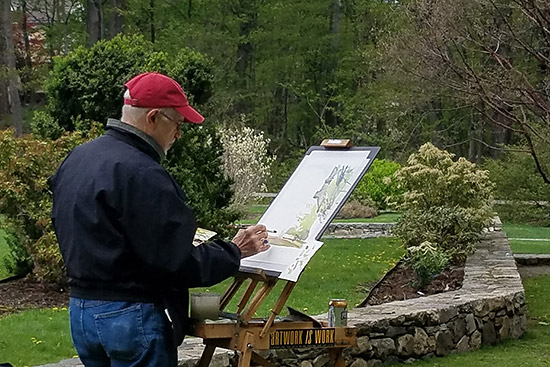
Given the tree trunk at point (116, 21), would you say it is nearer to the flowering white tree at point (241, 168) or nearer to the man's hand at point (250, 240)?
the flowering white tree at point (241, 168)

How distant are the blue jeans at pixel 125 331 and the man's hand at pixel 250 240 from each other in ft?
2.17

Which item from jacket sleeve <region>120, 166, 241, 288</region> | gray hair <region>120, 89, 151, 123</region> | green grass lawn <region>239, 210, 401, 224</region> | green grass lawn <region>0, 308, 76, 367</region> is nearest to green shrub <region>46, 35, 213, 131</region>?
green grass lawn <region>0, 308, 76, 367</region>

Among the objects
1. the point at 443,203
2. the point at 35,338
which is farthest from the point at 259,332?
the point at 443,203

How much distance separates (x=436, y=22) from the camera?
11227 mm

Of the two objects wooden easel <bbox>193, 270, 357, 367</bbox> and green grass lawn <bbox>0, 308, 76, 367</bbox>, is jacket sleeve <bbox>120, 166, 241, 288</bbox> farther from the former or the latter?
green grass lawn <bbox>0, 308, 76, 367</bbox>

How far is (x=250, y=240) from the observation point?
4.40 meters

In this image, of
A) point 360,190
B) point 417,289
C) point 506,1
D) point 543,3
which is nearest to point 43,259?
point 417,289

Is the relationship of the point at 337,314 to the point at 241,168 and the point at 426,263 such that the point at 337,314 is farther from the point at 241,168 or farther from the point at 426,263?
the point at 241,168

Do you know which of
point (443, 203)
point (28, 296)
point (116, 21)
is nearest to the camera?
point (28, 296)

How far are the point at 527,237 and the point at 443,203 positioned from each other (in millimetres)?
8282

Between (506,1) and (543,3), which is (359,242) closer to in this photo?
(506,1)

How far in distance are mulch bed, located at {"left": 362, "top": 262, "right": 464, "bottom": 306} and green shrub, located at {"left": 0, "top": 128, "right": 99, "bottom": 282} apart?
11.9ft

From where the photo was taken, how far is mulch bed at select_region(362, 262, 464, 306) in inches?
407

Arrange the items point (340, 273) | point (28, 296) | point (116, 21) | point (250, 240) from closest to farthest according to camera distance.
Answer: point (250, 240), point (28, 296), point (340, 273), point (116, 21)
